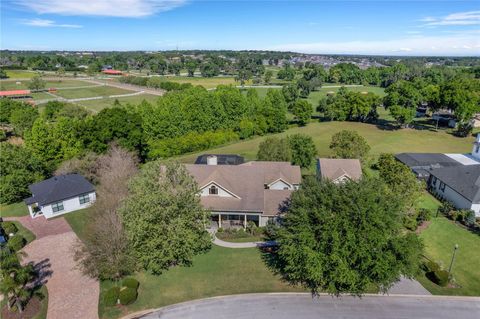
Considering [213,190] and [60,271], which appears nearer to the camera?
[60,271]

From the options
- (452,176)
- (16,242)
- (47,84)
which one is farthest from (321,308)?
(47,84)

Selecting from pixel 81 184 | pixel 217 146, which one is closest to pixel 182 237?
pixel 81 184

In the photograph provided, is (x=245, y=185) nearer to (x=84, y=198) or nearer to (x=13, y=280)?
(x=84, y=198)

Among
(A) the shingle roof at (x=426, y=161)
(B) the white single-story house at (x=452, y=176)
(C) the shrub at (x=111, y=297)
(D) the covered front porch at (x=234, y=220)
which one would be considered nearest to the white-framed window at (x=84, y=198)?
(D) the covered front porch at (x=234, y=220)

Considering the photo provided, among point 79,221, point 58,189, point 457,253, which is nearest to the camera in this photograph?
point 457,253

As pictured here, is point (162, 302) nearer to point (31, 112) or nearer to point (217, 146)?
point (217, 146)

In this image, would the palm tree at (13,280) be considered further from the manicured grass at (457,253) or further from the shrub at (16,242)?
the manicured grass at (457,253)

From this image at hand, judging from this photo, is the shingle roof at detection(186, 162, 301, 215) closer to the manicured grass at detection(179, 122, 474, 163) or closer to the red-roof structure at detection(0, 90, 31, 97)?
the manicured grass at detection(179, 122, 474, 163)

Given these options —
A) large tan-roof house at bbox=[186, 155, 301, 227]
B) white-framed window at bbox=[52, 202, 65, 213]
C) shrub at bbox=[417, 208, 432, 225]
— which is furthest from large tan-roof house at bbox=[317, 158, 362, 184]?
white-framed window at bbox=[52, 202, 65, 213]
